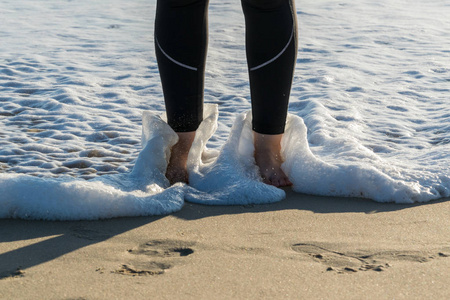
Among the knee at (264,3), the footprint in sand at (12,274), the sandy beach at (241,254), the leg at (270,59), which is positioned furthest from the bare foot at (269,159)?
the footprint in sand at (12,274)

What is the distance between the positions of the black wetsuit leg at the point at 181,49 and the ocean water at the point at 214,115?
6.0 inches

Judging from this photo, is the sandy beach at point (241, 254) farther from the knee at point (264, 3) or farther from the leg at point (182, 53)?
the knee at point (264, 3)

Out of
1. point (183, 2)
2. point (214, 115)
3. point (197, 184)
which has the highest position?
point (183, 2)

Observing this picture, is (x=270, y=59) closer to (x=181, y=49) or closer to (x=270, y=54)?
(x=270, y=54)

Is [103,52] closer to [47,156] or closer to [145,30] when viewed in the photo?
[145,30]

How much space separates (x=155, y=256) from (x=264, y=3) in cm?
101

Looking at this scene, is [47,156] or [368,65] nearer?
[47,156]

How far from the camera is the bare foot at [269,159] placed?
8.22 ft

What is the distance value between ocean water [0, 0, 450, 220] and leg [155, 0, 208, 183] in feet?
0.39

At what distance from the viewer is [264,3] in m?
2.29

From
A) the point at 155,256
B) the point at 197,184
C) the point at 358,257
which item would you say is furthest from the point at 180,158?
the point at 358,257

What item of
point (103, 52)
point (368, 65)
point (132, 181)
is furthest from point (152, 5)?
point (132, 181)

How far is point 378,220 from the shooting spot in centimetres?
213

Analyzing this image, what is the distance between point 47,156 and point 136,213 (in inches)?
40.4
